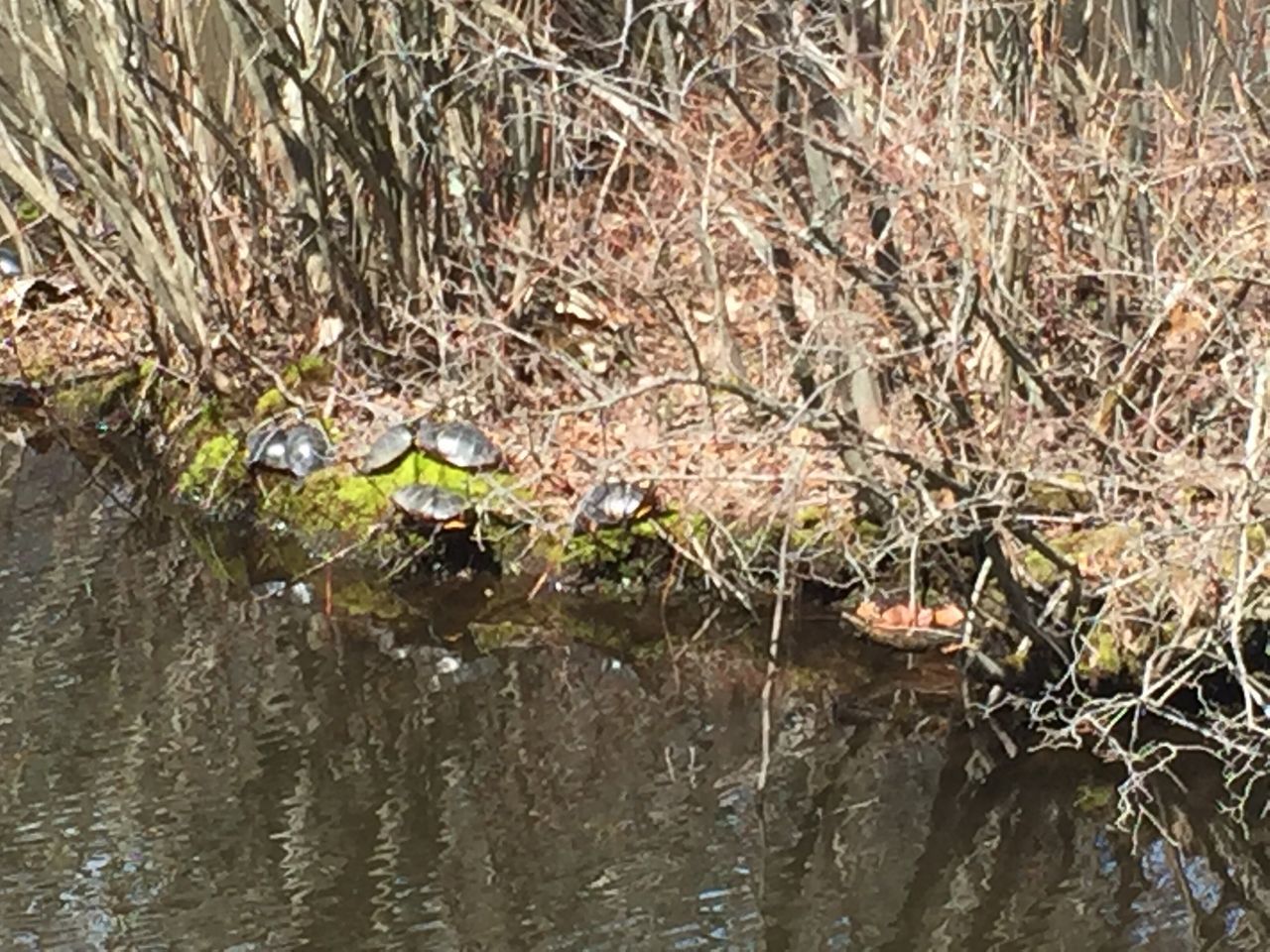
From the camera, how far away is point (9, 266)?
372 inches

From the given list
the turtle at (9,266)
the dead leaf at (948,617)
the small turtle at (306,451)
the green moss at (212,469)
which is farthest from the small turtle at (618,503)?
the turtle at (9,266)

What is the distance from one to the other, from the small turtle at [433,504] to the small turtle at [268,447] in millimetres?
769

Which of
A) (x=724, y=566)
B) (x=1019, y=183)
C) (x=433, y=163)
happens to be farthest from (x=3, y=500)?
(x=1019, y=183)

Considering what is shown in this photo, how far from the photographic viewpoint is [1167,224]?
5117 millimetres

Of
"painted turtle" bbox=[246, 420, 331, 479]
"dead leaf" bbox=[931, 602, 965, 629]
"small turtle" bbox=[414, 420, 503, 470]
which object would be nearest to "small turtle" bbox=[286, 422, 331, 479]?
"painted turtle" bbox=[246, 420, 331, 479]

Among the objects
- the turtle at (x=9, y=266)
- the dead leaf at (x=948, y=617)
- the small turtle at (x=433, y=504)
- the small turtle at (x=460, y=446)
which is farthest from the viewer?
the turtle at (x=9, y=266)

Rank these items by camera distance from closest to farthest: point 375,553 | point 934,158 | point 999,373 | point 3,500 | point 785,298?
point 934,158 → point 785,298 → point 999,373 → point 375,553 → point 3,500

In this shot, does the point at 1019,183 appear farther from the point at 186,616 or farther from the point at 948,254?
the point at 186,616

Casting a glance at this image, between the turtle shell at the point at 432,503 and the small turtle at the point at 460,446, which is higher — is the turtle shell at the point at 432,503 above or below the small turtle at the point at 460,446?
below

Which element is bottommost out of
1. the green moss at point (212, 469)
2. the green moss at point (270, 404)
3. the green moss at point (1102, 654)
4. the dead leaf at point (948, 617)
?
the green moss at point (212, 469)

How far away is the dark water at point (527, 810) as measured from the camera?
4.11 m

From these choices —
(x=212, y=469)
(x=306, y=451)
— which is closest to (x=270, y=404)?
(x=212, y=469)

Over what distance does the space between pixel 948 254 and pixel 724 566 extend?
5.03 feet

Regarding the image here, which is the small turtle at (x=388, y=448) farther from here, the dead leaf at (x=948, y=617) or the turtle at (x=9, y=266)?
the turtle at (x=9, y=266)
